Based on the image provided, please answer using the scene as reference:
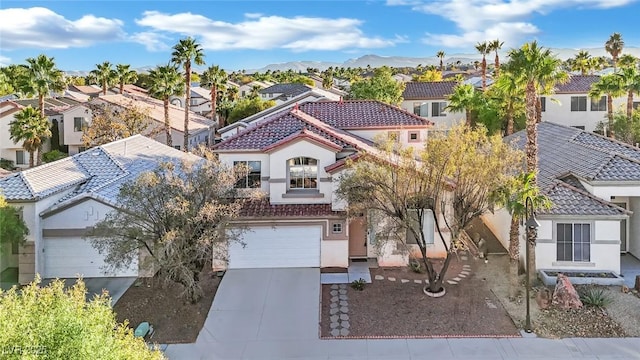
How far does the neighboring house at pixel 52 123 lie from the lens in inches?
1866

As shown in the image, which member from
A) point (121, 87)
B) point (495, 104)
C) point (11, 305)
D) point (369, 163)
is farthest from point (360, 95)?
point (11, 305)

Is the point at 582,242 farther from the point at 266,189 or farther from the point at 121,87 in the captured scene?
the point at 121,87

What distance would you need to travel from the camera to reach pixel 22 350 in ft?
24.2

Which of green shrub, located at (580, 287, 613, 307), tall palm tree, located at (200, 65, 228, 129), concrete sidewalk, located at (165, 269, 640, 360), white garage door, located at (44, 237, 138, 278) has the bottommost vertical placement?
concrete sidewalk, located at (165, 269, 640, 360)

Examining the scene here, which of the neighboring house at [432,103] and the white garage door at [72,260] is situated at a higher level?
the neighboring house at [432,103]

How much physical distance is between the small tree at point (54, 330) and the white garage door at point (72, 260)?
14318 millimetres

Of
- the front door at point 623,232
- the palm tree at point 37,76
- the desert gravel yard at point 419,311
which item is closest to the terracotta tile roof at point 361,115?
the front door at point 623,232

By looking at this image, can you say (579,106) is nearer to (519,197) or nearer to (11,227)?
(519,197)

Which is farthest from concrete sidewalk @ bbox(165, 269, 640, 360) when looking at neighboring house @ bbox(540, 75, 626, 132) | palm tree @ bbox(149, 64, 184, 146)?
neighboring house @ bbox(540, 75, 626, 132)

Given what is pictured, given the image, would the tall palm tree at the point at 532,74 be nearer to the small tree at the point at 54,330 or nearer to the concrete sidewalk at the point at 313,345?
the concrete sidewalk at the point at 313,345

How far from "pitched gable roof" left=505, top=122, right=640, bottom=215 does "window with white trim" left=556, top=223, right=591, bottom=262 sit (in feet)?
2.45

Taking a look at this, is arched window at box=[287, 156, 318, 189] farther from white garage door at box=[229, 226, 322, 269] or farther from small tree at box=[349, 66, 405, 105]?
small tree at box=[349, 66, 405, 105]

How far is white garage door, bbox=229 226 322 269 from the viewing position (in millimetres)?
22906

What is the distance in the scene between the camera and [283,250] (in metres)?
22.9
